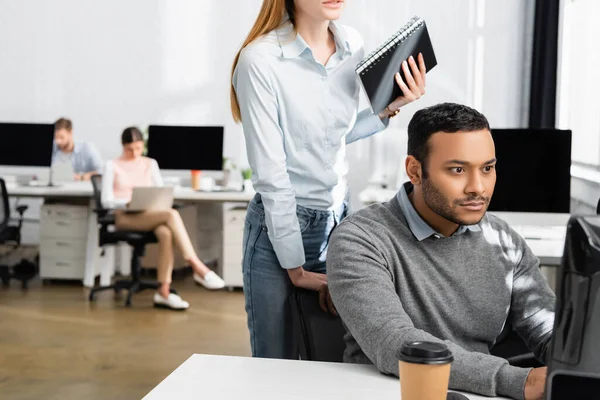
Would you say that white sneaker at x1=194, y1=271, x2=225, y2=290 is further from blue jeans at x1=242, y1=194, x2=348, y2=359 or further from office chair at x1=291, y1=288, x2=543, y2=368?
office chair at x1=291, y1=288, x2=543, y2=368

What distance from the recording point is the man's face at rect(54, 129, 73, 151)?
24.5 ft

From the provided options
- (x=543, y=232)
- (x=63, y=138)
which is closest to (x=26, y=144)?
(x=63, y=138)

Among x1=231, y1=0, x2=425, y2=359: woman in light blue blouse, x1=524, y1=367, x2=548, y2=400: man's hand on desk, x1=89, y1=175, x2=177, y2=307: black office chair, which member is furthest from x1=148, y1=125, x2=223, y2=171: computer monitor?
x1=524, y1=367, x2=548, y2=400: man's hand on desk

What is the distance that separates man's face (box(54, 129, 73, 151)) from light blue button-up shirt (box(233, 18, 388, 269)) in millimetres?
5537

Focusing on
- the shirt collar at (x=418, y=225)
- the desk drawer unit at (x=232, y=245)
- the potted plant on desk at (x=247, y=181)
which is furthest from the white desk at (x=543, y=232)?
the potted plant on desk at (x=247, y=181)

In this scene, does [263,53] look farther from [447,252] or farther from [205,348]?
[205,348]

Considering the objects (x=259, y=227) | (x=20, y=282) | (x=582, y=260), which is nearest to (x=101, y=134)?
(x=20, y=282)

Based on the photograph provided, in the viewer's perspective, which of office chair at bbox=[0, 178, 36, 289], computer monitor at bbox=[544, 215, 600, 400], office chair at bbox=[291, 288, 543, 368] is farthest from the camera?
office chair at bbox=[0, 178, 36, 289]

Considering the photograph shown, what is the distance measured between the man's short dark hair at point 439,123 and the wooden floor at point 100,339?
2.61 meters

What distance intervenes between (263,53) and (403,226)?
1.90 feet

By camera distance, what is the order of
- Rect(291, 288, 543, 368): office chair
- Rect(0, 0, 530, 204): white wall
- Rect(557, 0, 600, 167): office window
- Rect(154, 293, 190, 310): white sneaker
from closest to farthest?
Rect(291, 288, 543, 368): office chair
Rect(557, 0, 600, 167): office window
Rect(154, 293, 190, 310): white sneaker
Rect(0, 0, 530, 204): white wall

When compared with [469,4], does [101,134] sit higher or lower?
lower

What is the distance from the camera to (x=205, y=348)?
4.99 meters

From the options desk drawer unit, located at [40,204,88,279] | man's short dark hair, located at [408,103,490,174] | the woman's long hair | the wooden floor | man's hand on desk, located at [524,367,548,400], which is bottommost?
the wooden floor
